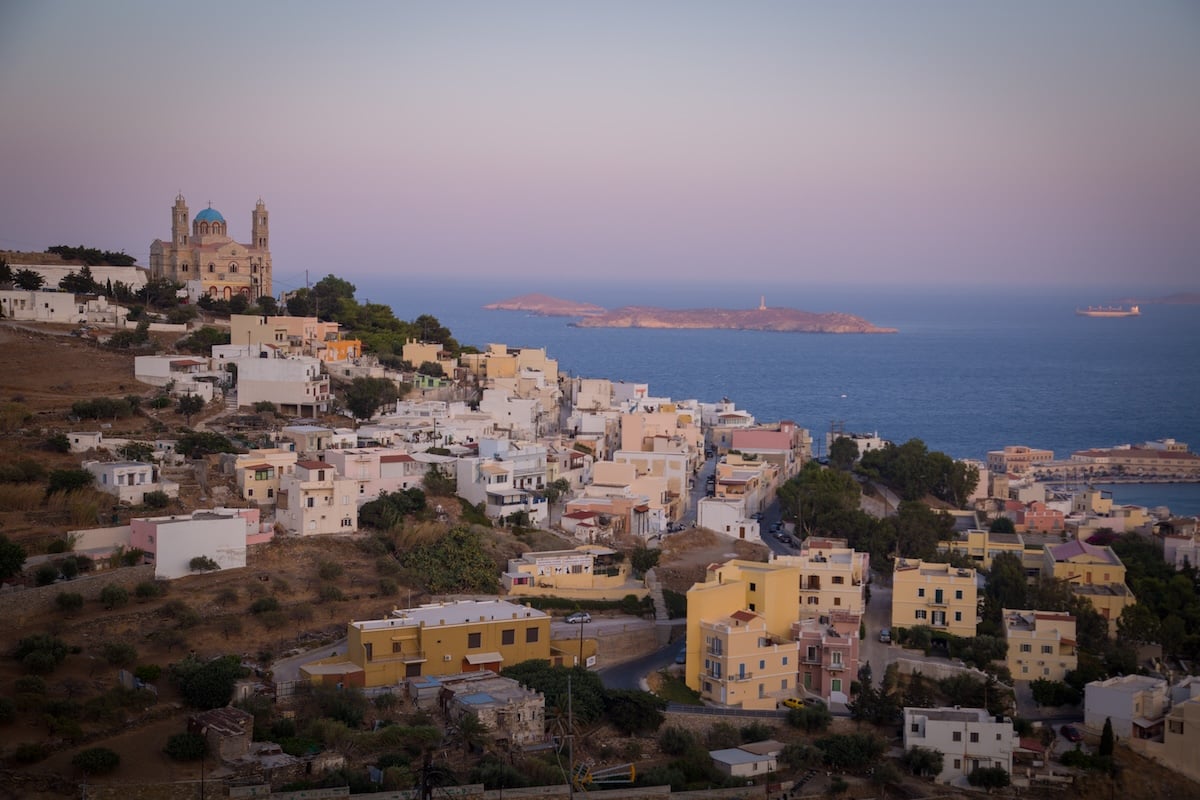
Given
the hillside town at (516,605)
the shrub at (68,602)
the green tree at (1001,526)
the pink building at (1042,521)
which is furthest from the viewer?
the pink building at (1042,521)

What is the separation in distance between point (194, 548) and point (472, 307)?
82.4m

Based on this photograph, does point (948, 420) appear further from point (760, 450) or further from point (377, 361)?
point (377, 361)

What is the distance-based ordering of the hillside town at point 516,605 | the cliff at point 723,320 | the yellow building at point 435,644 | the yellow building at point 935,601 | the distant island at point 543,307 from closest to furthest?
1. the hillside town at point 516,605
2. the yellow building at point 435,644
3. the yellow building at point 935,601
4. the cliff at point 723,320
5. the distant island at point 543,307

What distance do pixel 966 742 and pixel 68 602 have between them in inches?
262

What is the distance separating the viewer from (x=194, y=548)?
38.5 feet

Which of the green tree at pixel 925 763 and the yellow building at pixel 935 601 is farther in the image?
the yellow building at pixel 935 601

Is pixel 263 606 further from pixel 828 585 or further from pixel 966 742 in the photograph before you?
pixel 966 742

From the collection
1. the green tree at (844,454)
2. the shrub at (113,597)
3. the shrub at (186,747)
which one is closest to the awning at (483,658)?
the shrub at (186,747)

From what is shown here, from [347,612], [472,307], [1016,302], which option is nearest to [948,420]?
[347,612]

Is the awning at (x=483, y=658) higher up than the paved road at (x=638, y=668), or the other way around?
the awning at (x=483, y=658)

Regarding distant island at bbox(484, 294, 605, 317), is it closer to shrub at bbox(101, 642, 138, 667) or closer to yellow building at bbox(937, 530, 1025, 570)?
yellow building at bbox(937, 530, 1025, 570)

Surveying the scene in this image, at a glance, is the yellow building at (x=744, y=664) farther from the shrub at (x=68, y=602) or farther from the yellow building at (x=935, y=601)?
the shrub at (x=68, y=602)

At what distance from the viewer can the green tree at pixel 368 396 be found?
17.6 metres

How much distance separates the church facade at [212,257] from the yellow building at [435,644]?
1332 centimetres
